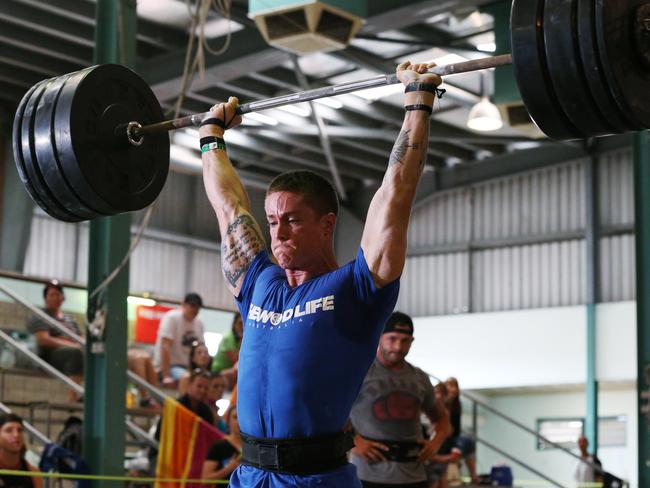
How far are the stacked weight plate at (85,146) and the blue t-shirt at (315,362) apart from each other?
1.03m

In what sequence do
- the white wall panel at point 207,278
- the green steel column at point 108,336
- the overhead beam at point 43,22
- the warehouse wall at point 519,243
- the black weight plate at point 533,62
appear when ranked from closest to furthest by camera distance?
the black weight plate at point 533,62 < the green steel column at point 108,336 < the overhead beam at point 43,22 < the warehouse wall at point 519,243 < the white wall panel at point 207,278

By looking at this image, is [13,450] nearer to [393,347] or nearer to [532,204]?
[393,347]

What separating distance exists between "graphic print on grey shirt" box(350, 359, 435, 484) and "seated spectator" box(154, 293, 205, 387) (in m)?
3.55

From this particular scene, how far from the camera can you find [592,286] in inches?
647

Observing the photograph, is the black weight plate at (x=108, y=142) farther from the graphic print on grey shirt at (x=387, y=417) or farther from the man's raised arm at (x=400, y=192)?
the graphic print on grey shirt at (x=387, y=417)

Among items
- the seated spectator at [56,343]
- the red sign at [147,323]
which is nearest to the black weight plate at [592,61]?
the seated spectator at [56,343]

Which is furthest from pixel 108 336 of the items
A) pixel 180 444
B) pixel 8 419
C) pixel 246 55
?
pixel 246 55

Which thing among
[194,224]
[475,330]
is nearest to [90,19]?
[194,224]

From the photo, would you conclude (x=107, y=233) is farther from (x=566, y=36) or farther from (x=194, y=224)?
(x=194, y=224)

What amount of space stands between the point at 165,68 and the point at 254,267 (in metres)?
8.88

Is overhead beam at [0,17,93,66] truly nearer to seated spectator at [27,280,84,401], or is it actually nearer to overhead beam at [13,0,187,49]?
overhead beam at [13,0,187,49]

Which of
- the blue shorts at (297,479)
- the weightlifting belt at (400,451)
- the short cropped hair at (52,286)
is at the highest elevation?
the short cropped hair at (52,286)

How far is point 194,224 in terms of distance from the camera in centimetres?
1861

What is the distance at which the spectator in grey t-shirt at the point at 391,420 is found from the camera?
571 cm
